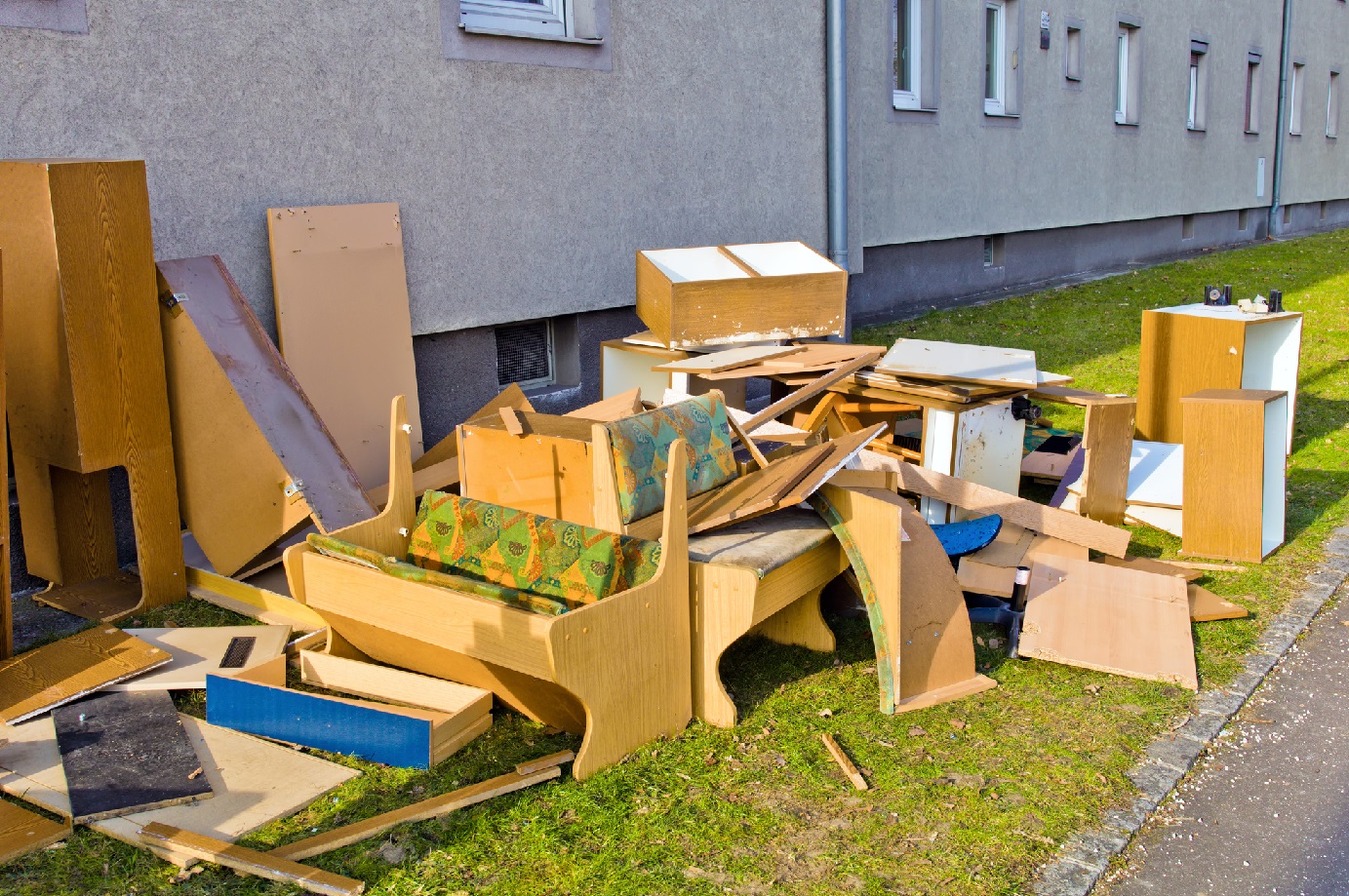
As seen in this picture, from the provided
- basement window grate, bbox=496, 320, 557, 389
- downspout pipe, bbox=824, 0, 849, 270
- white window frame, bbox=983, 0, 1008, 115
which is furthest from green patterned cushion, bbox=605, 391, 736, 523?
white window frame, bbox=983, 0, 1008, 115

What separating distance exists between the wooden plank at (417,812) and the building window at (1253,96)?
22345 mm

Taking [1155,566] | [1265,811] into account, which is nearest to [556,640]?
[1265,811]

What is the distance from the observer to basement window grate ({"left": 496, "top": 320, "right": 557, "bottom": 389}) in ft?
24.0

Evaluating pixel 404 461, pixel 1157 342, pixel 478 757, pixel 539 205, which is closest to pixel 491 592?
pixel 478 757

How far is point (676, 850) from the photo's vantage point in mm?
3080

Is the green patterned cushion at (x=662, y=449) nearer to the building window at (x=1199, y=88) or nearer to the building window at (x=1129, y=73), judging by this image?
the building window at (x=1129, y=73)

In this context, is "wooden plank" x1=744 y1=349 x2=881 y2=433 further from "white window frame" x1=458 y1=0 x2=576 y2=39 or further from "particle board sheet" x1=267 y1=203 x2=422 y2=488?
"white window frame" x1=458 y1=0 x2=576 y2=39

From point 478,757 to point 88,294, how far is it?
254 cm

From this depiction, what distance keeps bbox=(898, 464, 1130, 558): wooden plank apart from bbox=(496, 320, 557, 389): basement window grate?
2984mm

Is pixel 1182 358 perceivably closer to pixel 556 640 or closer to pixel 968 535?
pixel 968 535

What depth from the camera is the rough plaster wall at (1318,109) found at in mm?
23219

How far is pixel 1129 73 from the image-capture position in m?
17.0

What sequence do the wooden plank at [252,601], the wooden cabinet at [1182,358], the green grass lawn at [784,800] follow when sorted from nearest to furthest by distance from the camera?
the green grass lawn at [784,800], the wooden plank at [252,601], the wooden cabinet at [1182,358]

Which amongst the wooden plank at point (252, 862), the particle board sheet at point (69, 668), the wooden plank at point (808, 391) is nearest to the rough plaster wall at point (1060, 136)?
the wooden plank at point (808, 391)
